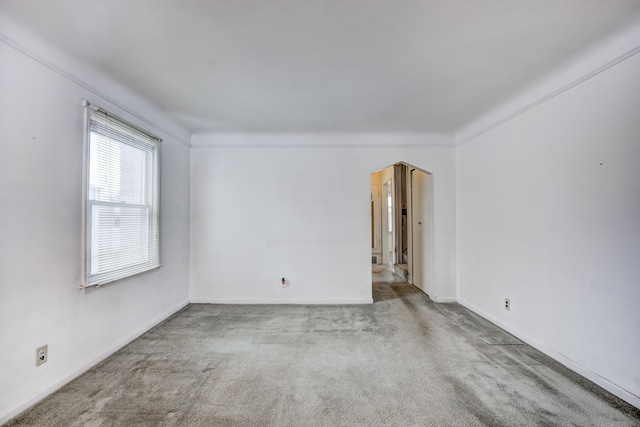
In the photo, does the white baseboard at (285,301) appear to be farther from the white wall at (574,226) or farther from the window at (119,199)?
the white wall at (574,226)

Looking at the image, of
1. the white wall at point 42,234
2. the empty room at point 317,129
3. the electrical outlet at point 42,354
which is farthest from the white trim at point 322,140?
the electrical outlet at point 42,354

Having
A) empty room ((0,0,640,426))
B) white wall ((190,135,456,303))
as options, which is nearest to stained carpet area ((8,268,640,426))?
empty room ((0,0,640,426))

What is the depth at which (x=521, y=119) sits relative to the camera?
262cm

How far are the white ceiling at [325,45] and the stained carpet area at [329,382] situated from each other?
8.03 feet

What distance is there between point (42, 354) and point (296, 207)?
2784 mm

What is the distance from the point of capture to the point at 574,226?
2082 mm

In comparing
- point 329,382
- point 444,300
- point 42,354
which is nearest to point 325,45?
point 329,382

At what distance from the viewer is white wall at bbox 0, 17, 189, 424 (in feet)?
5.19

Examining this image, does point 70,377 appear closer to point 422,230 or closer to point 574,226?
point 574,226

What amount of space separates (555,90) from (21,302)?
14.1ft

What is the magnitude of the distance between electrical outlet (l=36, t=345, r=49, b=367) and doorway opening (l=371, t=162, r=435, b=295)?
13.6ft

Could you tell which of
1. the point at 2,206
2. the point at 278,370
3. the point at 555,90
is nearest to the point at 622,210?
the point at 555,90

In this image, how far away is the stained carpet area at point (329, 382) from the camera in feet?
5.26

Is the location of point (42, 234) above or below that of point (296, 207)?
below
